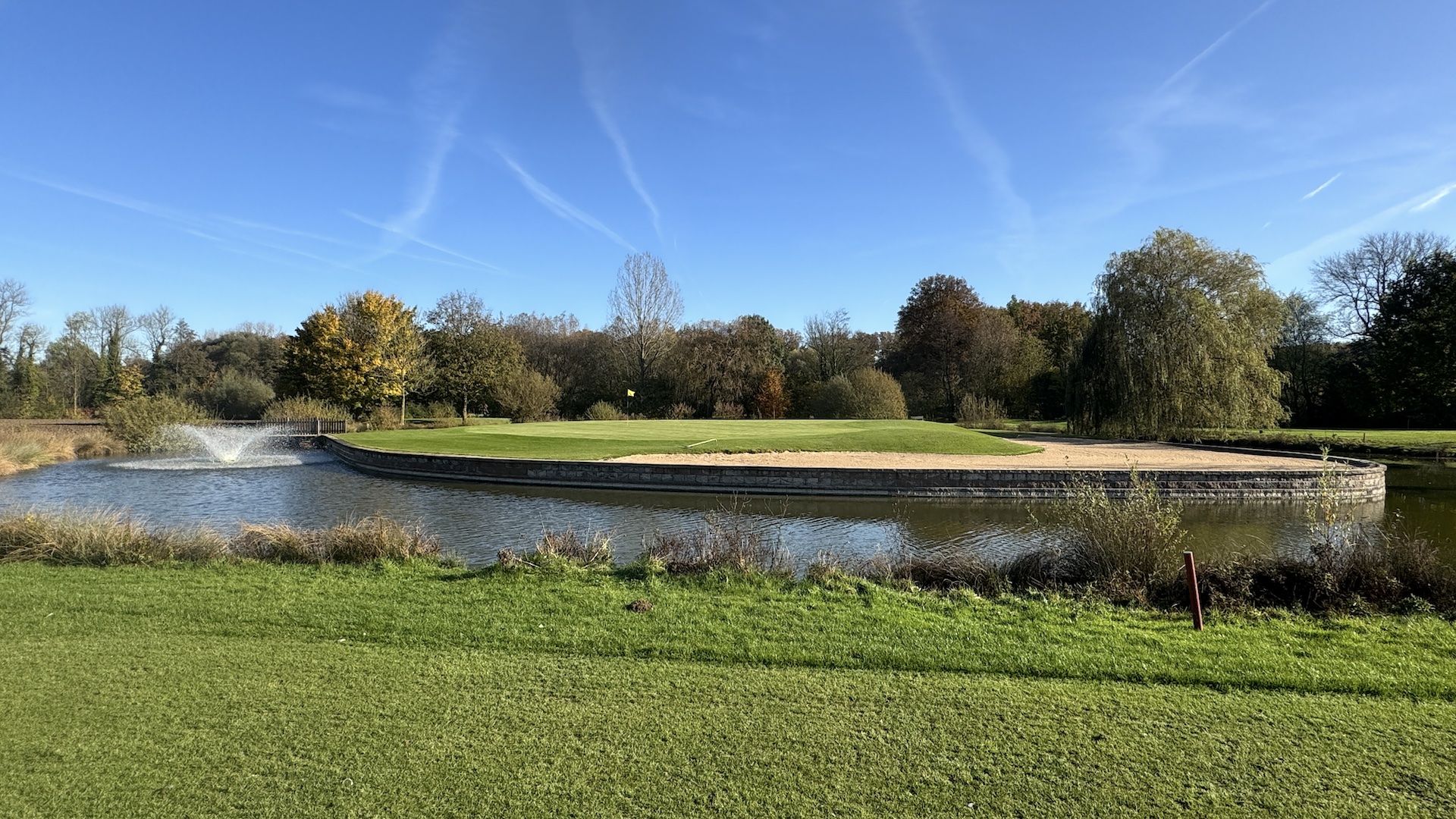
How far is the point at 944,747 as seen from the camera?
130 inches

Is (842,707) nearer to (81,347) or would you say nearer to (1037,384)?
(1037,384)

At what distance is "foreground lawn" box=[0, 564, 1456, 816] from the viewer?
2.89 m

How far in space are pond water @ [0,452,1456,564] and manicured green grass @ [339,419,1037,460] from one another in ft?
12.8

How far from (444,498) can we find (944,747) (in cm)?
1417

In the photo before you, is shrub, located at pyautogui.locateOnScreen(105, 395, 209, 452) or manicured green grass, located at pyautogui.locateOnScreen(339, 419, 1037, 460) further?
shrub, located at pyautogui.locateOnScreen(105, 395, 209, 452)

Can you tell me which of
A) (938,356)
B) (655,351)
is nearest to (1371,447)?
(938,356)

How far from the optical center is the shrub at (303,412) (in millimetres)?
33469

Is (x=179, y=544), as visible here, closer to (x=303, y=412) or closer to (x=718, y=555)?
(x=718, y=555)

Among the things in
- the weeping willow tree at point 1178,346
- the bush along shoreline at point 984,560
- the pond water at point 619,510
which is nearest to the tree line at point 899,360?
the weeping willow tree at point 1178,346

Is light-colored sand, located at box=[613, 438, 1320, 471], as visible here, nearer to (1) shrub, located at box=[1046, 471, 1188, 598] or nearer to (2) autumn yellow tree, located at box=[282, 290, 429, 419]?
(1) shrub, located at box=[1046, 471, 1188, 598]

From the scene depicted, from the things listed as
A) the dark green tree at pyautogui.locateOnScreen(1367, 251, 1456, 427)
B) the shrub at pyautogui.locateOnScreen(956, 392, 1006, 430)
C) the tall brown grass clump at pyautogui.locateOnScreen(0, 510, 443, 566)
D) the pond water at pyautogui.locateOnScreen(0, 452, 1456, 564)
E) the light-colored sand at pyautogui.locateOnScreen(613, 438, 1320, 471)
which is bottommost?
the pond water at pyautogui.locateOnScreen(0, 452, 1456, 564)

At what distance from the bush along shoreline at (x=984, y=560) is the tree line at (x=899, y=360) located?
71.8 ft

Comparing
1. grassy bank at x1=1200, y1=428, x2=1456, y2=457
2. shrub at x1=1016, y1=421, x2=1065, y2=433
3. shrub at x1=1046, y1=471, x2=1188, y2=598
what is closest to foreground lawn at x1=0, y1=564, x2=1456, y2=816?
shrub at x1=1046, y1=471, x2=1188, y2=598

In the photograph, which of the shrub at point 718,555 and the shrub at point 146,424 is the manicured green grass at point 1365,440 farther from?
the shrub at point 146,424
